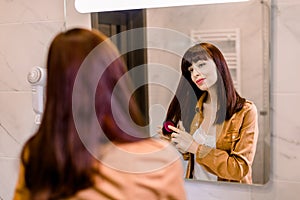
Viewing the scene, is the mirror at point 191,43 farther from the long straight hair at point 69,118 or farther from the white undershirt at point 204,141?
the long straight hair at point 69,118

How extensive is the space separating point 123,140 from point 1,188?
3.36 feet

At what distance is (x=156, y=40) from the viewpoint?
136 cm

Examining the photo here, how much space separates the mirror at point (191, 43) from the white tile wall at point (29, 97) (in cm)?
3

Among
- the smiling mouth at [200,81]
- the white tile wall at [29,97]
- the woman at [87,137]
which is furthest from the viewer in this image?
the smiling mouth at [200,81]

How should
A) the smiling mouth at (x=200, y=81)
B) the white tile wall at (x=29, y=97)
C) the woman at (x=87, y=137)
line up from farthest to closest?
the smiling mouth at (x=200, y=81) → the white tile wall at (x=29, y=97) → the woman at (x=87, y=137)

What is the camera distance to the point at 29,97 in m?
1.61

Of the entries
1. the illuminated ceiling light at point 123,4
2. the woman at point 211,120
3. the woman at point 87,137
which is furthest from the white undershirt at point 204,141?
the woman at point 87,137

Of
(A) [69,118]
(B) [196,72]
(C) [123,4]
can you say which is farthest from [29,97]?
(A) [69,118]

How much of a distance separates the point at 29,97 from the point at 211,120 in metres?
0.72

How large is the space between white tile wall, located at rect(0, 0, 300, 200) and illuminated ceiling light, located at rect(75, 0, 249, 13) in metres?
0.06

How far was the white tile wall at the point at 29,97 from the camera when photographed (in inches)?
47.1

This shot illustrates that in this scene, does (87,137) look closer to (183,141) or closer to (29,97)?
(183,141)

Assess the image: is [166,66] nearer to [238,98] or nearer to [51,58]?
[238,98]

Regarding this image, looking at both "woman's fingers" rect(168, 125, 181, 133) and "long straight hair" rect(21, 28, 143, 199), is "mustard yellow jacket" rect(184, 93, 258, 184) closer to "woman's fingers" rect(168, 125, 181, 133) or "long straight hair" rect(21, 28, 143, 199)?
"woman's fingers" rect(168, 125, 181, 133)
